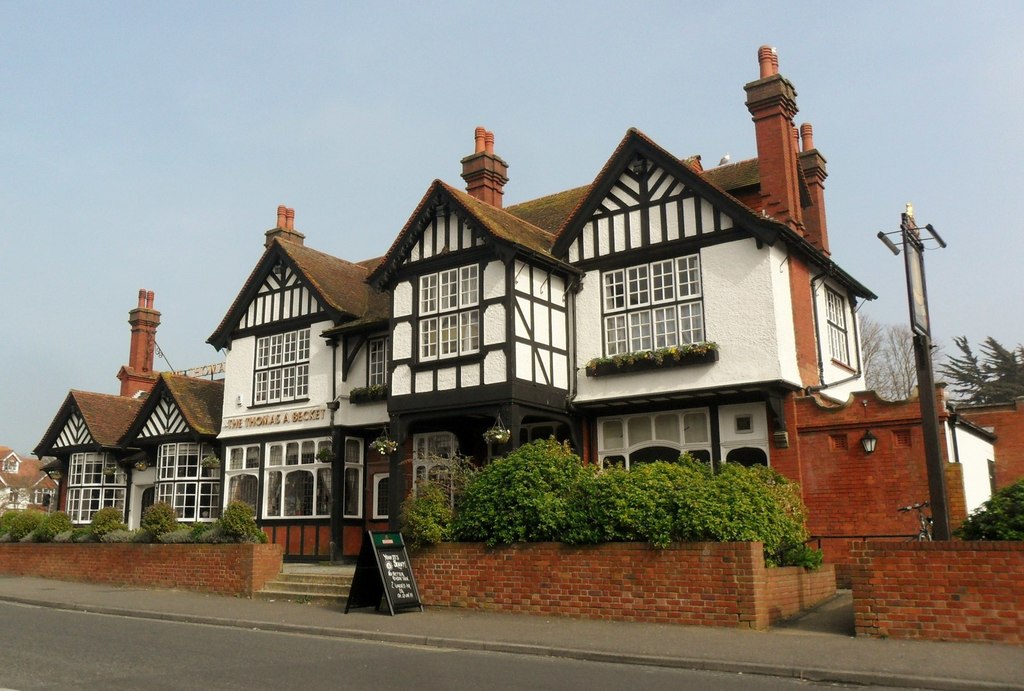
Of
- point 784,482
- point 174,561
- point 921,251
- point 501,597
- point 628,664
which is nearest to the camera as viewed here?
point 628,664

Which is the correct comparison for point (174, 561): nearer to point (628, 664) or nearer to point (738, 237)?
point (628, 664)

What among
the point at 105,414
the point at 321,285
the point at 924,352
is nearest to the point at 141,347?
the point at 105,414

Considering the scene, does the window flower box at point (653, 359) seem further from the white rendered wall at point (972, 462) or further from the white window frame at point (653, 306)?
the white rendered wall at point (972, 462)

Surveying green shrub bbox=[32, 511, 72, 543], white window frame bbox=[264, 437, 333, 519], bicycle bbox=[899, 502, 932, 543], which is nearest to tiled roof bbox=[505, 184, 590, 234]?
white window frame bbox=[264, 437, 333, 519]

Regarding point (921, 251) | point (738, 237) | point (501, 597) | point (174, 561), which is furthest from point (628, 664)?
point (174, 561)

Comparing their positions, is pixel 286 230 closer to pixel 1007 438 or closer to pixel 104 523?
pixel 104 523

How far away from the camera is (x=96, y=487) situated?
30.8 m

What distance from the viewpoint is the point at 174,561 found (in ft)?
63.2

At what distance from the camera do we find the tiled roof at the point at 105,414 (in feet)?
101

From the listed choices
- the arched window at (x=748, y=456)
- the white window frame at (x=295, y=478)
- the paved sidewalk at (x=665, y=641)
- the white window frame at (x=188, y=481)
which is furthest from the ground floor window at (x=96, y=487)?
the arched window at (x=748, y=456)

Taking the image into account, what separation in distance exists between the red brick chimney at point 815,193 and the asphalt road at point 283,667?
46.7ft

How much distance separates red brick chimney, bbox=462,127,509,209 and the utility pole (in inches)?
561

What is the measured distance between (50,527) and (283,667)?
16.5 meters

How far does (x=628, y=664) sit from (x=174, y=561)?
12483 millimetres
